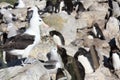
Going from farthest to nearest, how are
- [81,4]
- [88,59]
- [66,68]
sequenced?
[81,4] < [88,59] < [66,68]

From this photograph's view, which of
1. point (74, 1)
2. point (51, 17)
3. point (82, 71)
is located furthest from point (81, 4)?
point (82, 71)

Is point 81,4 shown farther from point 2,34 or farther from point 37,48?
point 37,48

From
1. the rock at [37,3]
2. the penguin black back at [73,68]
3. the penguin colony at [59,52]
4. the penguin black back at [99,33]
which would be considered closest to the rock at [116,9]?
the penguin colony at [59,52]

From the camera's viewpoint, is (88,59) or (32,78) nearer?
(32,78)

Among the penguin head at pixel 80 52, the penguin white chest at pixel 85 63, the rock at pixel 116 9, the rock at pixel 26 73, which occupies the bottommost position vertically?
the penguin white chest at pixel 85 63

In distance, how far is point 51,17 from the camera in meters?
20.0

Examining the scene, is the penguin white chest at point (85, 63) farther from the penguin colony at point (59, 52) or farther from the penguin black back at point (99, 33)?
the penguin black back at point (99, 33)

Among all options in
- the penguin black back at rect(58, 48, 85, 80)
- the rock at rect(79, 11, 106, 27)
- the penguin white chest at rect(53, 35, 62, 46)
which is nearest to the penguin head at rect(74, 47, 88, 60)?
the penguin white chest at rect(53, 35, 62, 46)

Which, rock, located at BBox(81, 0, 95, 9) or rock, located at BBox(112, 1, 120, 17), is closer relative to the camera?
rock, located at BBox(112, 1, 120, 17)

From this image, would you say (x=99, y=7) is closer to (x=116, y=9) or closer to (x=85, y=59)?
(x=116, y=9)

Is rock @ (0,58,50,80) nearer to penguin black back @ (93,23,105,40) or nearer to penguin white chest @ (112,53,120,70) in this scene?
penguin white chest @ (112,53,120,70)

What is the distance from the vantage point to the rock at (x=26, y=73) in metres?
10.5

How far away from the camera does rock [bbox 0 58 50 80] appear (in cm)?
1050

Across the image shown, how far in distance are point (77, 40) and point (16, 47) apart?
23.8 ft
